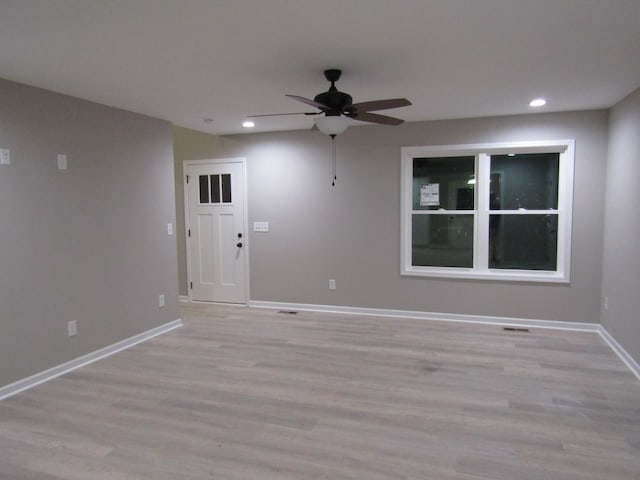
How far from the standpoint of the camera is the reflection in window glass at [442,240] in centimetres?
521

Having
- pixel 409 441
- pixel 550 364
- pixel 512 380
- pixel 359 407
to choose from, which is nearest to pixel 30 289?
pixel 359 407

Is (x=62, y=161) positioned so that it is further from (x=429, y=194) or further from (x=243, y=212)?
(x=429, y=194)

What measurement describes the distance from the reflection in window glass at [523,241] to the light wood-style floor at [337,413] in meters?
0.96

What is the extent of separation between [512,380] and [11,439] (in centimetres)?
364

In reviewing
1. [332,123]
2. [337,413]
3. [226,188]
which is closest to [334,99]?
[332,123]

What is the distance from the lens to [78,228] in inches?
149

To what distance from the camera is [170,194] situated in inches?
194

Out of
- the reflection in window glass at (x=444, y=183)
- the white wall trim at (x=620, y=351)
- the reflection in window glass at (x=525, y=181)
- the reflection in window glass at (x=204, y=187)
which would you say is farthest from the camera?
the reflection in window glass at (x=204, y=187)

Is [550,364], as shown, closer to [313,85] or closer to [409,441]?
[409,441]

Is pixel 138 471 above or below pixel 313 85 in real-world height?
below

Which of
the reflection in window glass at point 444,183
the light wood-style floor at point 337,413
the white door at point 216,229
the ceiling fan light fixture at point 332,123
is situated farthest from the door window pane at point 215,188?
the ceiling fan light fixture at point 332,123

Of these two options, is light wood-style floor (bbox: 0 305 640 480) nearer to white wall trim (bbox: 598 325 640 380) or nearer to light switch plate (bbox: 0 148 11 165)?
white wall trim (bbox: 598 325 640 380)

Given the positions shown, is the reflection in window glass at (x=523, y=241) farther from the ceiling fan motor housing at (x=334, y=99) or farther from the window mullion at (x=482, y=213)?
the ceiling fan motor housing at (x=334, y=99)

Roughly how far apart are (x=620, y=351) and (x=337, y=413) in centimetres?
291
